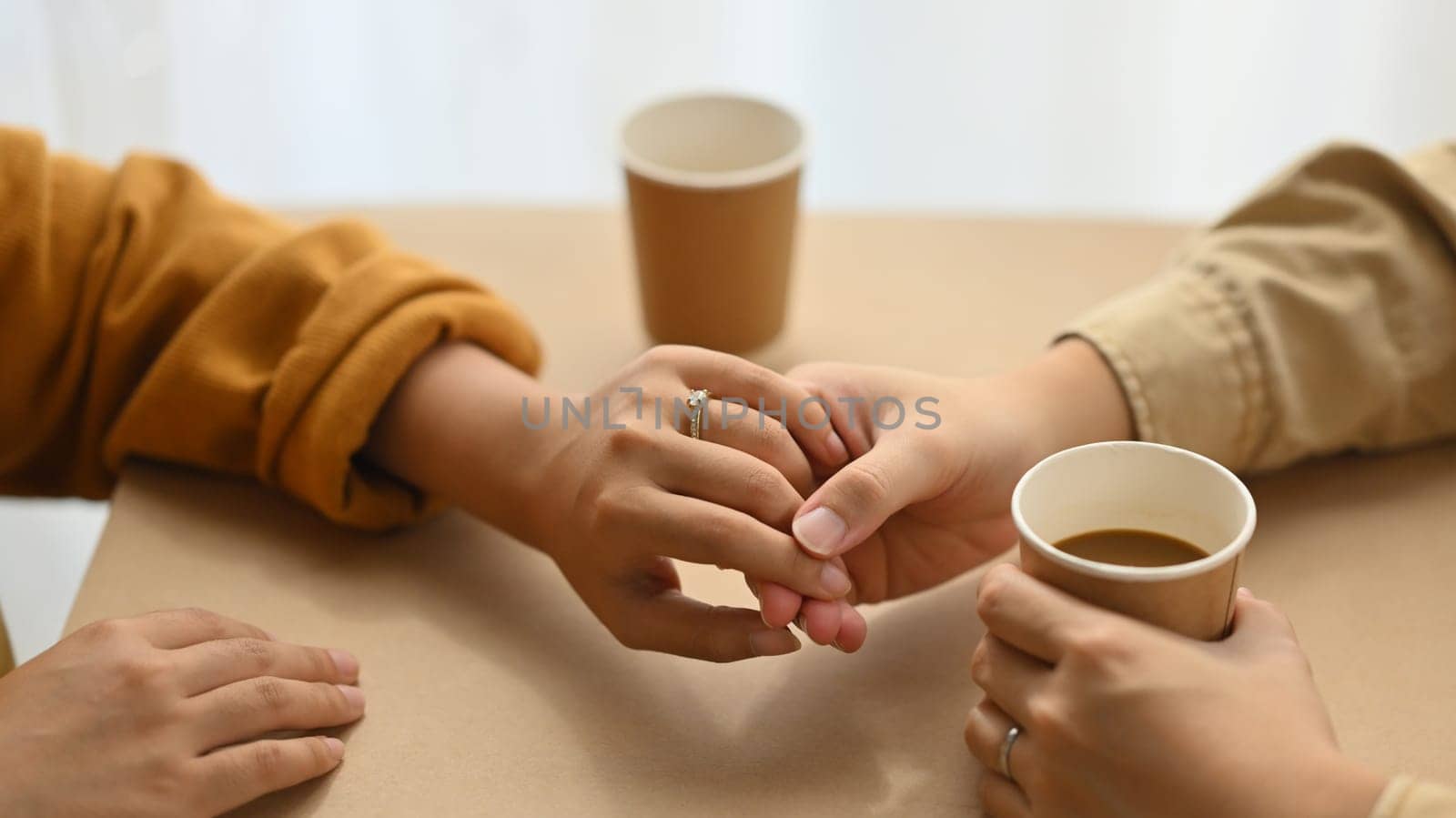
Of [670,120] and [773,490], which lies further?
[670,120]

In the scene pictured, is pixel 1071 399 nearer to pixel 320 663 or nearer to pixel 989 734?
pixel 989 734

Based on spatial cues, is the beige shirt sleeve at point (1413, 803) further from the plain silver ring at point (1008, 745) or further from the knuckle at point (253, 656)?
the knuckle at point (253, 656)

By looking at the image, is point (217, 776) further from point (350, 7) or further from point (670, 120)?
point (350, 7)

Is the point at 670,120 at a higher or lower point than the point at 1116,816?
higher

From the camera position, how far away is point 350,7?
5.08ft

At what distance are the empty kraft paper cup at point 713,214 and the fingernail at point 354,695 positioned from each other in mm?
318

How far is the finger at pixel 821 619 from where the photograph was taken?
0.60 meters

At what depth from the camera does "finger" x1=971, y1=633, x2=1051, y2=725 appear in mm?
541

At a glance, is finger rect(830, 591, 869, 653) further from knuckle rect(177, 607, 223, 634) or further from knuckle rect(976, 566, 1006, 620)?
knuckle rect(177, 607, 223, 634)

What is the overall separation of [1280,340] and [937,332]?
0.21 metres

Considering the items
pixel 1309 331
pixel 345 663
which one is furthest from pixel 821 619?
pixel 1309 331

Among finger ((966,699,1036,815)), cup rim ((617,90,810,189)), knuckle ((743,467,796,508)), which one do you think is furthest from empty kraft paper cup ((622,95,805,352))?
finger ((966,699,1036,815))

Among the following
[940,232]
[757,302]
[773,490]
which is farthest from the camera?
[940,232]

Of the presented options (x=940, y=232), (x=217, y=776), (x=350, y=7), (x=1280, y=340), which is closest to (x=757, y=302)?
(x=940, y=232)
